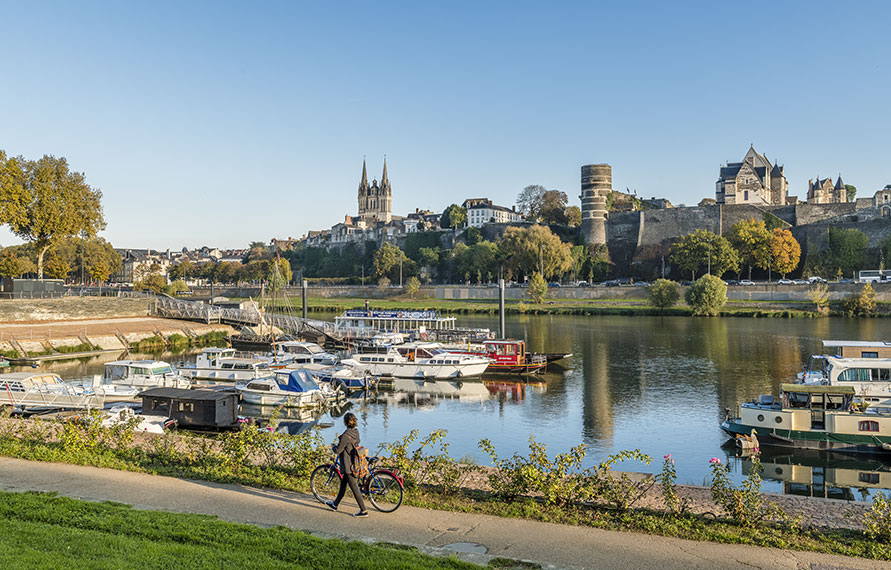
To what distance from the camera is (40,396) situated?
23.0m

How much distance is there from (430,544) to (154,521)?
3.47m

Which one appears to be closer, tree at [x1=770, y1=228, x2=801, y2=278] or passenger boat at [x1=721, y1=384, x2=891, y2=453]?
passenger boat at [x1=721, y1=384, x2=891, y2=453]

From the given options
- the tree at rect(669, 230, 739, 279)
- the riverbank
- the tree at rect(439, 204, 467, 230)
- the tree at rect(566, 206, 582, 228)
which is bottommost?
the riverbank

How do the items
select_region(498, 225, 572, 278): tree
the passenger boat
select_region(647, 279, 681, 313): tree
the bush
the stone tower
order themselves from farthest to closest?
1. the stone tower
2. select_region(498, 225, 572, 278): tree
3. select_region(647, 279, 681, 313): tree
4. the bush
5. the passenger boat

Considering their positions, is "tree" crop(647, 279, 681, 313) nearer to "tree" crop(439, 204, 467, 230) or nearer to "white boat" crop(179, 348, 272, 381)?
"white boat" crop(179, 348, 272, 381)

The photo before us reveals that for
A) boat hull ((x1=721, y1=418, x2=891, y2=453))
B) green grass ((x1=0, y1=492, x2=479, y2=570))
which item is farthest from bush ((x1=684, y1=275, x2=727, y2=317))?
green grass ((x1=0, y1=492, x2=479, y2=570))

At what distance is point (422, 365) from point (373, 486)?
2408cm

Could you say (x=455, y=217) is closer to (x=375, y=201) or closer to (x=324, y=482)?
(x=375, y=201)

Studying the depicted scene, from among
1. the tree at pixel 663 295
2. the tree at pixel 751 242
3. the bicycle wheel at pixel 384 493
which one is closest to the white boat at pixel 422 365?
the bicycle wheel at pixel 384 493

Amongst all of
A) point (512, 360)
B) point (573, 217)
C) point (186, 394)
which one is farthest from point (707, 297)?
point (186, 394)

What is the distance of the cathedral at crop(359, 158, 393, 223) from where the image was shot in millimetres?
191875

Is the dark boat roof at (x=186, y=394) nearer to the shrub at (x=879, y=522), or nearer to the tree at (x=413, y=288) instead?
the shrub at (x=879, y=522)

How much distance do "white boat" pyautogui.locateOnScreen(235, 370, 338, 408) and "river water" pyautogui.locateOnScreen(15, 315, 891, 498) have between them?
3.72ft

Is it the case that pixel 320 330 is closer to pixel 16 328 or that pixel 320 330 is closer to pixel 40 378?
pixel 16 328
